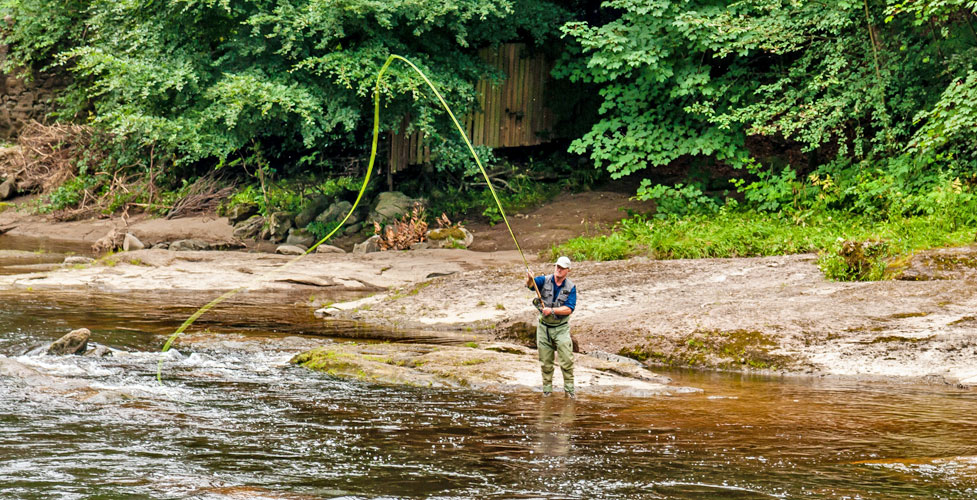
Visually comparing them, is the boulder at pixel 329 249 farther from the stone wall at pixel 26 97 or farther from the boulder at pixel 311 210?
the stone wall at pixel 26 97

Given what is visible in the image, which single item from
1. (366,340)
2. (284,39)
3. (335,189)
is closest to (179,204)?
(335,189)

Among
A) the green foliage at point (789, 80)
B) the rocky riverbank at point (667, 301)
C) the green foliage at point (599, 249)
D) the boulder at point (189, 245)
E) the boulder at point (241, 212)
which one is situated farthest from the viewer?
the boulder at point (241, 212)

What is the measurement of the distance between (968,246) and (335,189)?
13.8 metres

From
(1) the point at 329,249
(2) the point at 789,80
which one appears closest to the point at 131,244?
(1) the point at 329,249

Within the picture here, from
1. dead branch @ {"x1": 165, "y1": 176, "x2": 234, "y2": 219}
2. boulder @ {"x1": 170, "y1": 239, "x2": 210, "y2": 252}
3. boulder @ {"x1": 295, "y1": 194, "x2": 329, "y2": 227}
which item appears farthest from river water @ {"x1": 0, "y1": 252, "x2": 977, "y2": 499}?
dead branch @ {"x1": 165, "y1": 176, "x2": 234, "y2": 219}

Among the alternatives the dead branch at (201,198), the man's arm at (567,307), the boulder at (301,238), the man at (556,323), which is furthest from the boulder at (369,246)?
the man's arm at (567,307)

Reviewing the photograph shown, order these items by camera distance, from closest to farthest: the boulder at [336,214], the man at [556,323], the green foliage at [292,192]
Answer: the man at [556,323], the boulder at [336,214], the green foliage at [292,192]

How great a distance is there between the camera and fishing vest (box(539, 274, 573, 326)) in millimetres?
8336

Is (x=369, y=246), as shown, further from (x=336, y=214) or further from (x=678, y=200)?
(x=678, y=200)

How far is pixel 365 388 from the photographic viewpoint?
329 inches

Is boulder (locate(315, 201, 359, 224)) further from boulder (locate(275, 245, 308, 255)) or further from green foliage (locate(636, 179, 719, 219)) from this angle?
green foliage (locate(636, 179, 719, 219))

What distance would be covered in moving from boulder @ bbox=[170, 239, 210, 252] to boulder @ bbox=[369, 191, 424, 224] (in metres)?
3.34

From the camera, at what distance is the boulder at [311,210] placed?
65.0 feet

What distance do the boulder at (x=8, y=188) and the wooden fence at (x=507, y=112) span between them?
11.9 m
